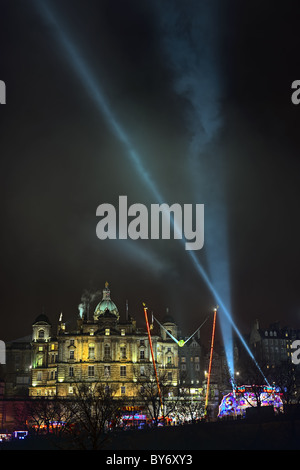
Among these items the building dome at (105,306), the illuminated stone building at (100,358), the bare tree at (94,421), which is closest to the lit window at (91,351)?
the illuminated stone building at (100,358)

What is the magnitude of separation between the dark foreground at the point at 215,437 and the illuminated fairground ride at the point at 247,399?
11.2 metres

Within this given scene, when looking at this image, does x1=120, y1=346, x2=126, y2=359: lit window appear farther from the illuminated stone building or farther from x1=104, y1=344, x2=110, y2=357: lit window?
x1=104, y1=344, x2=110, y2=357: lit window

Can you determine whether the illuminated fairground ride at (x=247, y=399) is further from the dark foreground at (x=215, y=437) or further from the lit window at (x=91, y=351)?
the lit window at (x=91, y=351)

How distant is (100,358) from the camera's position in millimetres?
122812

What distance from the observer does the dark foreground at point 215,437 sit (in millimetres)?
61000

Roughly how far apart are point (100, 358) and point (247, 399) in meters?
53.9

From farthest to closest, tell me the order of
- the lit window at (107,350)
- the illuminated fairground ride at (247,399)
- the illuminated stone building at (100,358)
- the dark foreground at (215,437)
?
1. the lit window at (107,350)
2. the illuminated stone building at (100,358)
3. the illuminated fairground ride at (247,399)
4. the dark foreground at (215,437)

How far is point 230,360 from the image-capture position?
466ft

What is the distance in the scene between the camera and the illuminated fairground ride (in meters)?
75.7

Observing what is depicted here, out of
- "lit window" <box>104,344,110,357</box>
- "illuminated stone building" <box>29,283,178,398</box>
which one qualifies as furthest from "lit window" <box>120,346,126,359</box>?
"lit window" <box>104,344,110,357</box>
